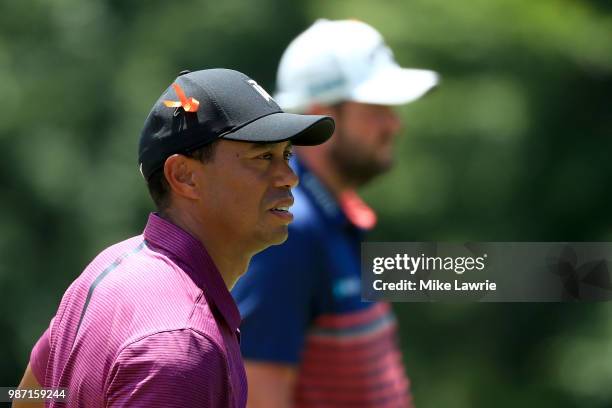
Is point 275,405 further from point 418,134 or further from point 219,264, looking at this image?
point 418,134

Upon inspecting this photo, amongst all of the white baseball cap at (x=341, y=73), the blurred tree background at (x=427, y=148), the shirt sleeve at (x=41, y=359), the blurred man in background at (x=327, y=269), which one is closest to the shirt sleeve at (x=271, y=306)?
the blurred man in background at (x=327, y=269)

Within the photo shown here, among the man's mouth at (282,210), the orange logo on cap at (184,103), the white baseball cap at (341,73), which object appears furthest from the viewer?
the white baseball cap at (341,73)

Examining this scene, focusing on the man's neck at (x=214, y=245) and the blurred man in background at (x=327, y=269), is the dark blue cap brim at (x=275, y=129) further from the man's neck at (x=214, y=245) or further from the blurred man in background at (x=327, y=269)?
the blurred man in background at (x=327, y=269)

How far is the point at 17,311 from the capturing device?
14.0ft

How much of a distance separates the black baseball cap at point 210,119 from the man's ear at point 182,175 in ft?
0.04

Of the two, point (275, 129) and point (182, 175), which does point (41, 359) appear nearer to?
point (182, 175)

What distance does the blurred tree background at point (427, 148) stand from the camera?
4113 mm

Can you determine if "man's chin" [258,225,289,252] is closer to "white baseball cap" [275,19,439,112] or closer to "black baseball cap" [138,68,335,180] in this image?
"black baseball cap" [138,68,335,180]

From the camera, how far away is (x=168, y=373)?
136 cm

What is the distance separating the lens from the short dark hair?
1617 millimetres

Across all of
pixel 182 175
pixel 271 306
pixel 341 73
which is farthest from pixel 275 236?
pixel 341 73

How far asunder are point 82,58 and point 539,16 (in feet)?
5.60

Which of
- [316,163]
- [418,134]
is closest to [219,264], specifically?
[316,163]

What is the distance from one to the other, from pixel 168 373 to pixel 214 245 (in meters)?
0.30
